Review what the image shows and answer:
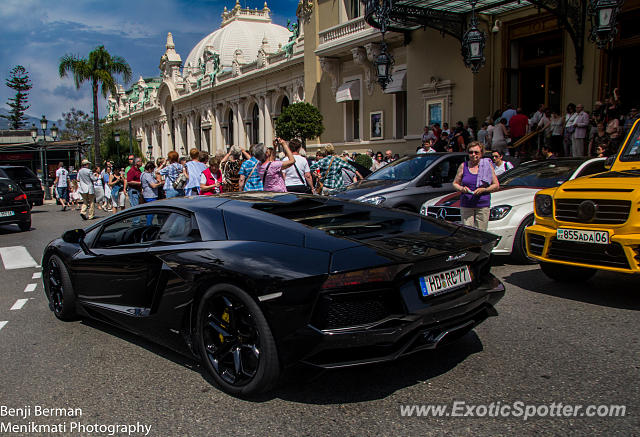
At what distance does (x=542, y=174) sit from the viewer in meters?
8.12

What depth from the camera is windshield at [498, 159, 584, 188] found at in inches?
310

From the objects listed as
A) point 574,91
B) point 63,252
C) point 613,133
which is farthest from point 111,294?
point 574,91

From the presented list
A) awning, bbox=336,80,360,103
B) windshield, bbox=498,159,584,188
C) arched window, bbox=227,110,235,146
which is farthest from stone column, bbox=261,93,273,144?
windshield, bbox=498,159,584,188

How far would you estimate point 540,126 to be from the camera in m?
14.8

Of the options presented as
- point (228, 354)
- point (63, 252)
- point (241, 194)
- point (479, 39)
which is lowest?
point (228, 354)

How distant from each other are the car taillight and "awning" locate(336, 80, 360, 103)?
2356 cm

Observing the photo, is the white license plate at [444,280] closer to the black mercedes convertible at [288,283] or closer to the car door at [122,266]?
the black mercedes convertible at [288,283]

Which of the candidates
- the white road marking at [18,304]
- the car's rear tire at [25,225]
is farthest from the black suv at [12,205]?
the white road marking at [18,304]

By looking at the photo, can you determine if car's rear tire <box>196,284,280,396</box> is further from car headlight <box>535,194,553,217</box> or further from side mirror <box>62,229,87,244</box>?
car headlight <box>535,194,553,217</box>

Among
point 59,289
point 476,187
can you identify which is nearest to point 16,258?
point 59,289

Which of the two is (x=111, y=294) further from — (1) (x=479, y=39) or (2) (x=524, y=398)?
(1) (x=479, y=39)

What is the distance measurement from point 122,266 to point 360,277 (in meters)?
2.20

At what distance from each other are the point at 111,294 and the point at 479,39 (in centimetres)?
1257

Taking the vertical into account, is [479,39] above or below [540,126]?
above
